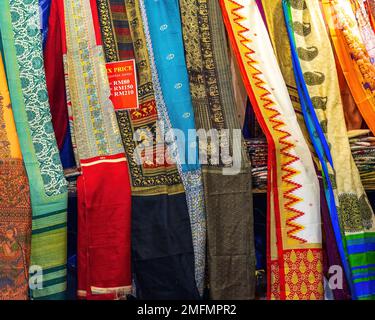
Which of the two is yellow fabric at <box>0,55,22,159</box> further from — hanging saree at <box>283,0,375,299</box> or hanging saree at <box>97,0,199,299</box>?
hanging saree at <box>283,0,375,299</box>

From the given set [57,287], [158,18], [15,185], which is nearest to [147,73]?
[158,18]

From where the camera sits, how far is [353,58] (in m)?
2.38

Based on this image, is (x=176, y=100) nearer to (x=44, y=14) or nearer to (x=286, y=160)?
(x=286, y=160)

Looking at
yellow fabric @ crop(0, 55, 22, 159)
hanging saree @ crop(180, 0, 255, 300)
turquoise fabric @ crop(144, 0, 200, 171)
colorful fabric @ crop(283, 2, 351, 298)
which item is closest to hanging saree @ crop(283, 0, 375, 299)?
colorful fabric @ crop(283, 2, 351, 298)

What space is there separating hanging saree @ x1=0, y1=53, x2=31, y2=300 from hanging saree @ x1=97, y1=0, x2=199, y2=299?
391 mm

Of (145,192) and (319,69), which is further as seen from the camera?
(319,69)

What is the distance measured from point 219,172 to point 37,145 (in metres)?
0.69

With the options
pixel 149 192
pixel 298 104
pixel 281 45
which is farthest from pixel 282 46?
pixel 149 192

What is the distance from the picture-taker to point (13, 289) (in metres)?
2.04

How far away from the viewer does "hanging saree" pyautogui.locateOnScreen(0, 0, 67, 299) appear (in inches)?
82.2

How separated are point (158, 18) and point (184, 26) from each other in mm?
109

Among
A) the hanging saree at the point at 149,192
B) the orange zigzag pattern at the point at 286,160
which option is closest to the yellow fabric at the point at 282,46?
the orange zigzag pattern at the point at 286,160

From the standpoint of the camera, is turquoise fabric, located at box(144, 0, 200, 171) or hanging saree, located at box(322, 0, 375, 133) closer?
turquoise fabric, located at box(144, 0, 200, 171)

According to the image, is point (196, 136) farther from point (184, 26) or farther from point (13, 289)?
point (13, 289)
